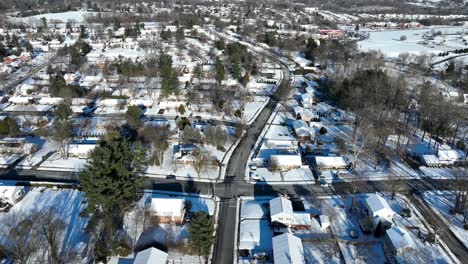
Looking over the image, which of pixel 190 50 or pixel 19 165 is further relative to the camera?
pixel 190 50

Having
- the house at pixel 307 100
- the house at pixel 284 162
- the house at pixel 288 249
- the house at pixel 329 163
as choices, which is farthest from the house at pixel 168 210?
the house at pixel 307 100

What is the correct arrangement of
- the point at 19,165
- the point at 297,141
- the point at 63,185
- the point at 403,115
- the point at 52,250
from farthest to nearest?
1. the point at 403,115
2. the point at 297,141
3. the point at 19,165
4. the point at 63,185
5. the point at 52,250

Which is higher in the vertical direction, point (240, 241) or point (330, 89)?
point (330, 89)

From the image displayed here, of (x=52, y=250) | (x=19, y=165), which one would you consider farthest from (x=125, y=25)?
(x=52, y=250)

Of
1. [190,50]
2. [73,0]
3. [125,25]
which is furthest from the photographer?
[73,0]

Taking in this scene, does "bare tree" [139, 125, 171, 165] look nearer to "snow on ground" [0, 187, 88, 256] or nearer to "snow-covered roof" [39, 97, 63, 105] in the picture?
"snow on ground" [0, 187, 88, 256]

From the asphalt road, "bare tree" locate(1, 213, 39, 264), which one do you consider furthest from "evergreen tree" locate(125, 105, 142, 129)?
the asphalt road

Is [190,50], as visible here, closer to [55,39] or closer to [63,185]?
[55,39]
